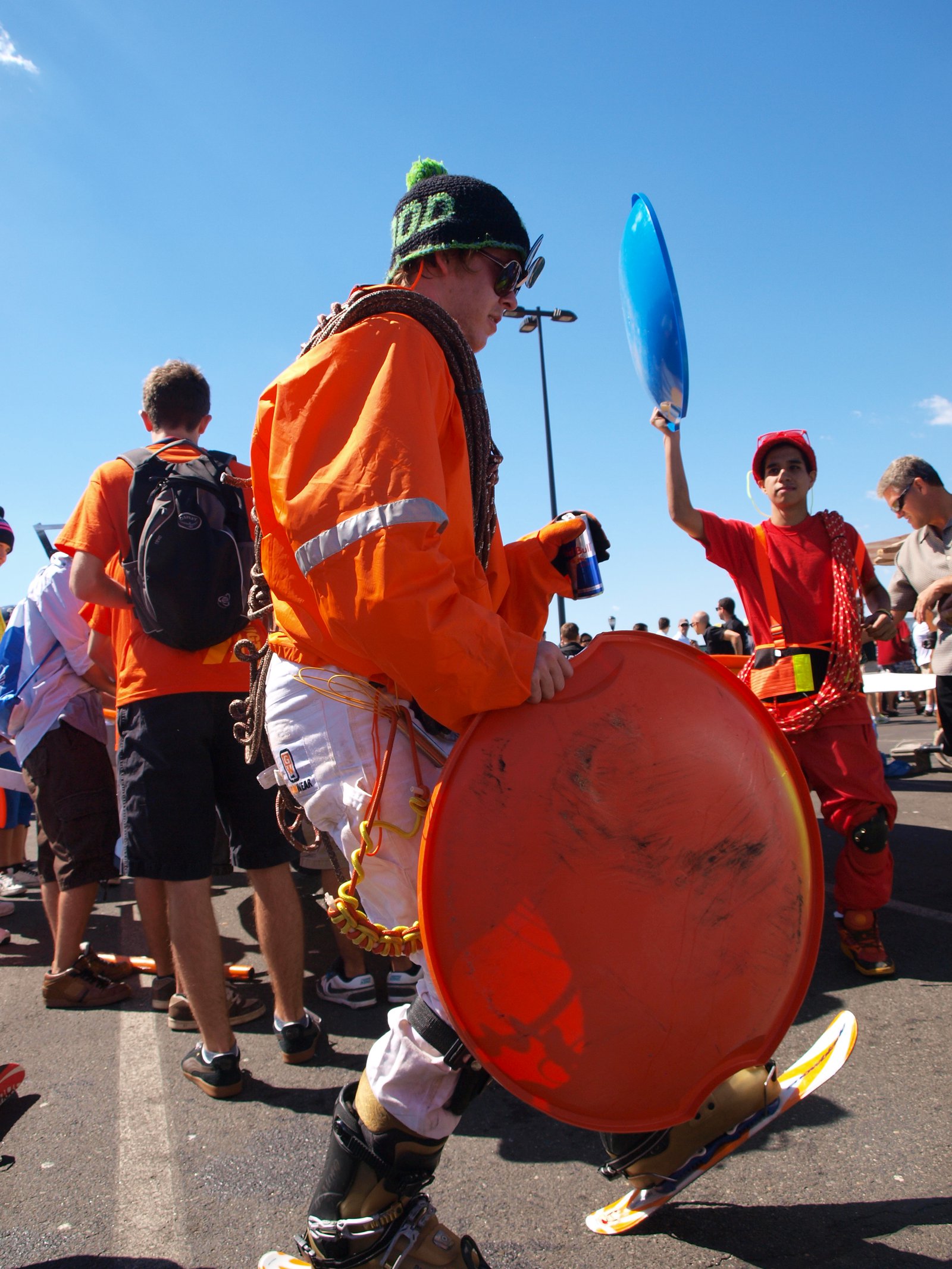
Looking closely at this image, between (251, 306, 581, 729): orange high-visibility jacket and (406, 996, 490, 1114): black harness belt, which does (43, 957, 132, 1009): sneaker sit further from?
(251, 306, 581, 729): orange high-visibility jacket

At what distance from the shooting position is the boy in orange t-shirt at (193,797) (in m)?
2.57

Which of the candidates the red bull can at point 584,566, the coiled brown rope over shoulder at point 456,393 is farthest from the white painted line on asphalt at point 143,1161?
the red bull can at point 584,566

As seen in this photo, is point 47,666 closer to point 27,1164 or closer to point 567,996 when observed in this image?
point 27,1164

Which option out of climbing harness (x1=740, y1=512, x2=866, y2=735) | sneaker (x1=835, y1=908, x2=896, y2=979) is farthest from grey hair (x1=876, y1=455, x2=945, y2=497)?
sneaker (x1=835, y1=908, x2=896, y2=979)

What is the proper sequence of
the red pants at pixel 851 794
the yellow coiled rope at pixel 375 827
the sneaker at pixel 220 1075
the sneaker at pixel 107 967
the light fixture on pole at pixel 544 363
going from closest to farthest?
the yellow coiled rope at pixel 375 827
the sneaker at pixel 220 1075
the red pants at pixel 851 794
the sneaker at pixel 107 967
the light fixture on pole at pixel 544 363

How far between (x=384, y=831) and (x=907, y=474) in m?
4.10

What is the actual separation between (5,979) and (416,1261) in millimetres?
3044

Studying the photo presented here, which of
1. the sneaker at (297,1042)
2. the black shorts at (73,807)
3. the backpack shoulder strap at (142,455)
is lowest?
the sneaker at (297,1042)

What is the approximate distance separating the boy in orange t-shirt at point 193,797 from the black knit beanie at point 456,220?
4.12 feet

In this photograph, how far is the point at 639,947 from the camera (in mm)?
1327

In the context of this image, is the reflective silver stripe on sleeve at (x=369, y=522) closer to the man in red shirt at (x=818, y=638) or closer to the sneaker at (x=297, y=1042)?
the sneaker at (x=297, y=1042)

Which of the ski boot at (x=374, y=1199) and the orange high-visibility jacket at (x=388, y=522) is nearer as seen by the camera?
the orange high-visibility jacket at (x=388, y=522)

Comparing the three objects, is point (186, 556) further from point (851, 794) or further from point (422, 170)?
point (851, 794)

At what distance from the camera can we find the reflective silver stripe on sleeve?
→ 1.30 meters
